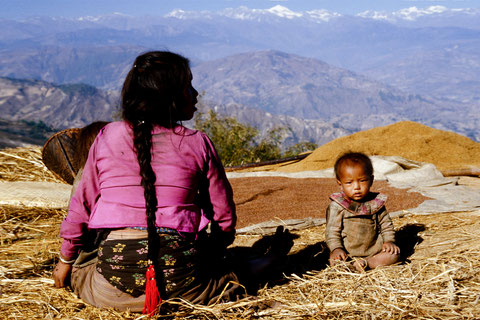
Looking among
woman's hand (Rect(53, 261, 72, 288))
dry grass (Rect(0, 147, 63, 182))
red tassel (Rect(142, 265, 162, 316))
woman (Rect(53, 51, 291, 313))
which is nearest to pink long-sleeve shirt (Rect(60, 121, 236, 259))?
woman (Rect(53, 51, 291, 313))

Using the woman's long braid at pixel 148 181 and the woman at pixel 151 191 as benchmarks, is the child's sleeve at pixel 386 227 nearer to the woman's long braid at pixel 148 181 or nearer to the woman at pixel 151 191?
the woman at pixel 151 191

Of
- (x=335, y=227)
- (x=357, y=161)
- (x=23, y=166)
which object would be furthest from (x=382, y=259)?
(x=23, y=166)

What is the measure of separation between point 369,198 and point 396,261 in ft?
1.58

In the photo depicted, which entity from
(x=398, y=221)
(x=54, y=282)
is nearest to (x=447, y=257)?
(x=398, y=221)

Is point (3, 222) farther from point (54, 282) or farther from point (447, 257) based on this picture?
point (447, 257)

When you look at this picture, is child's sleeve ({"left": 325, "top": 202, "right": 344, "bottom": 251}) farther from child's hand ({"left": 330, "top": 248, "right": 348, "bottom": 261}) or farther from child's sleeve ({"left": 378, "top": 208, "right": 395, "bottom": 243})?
child's sleeve ({"left": 378, "top": 208, "right": 395, "bottom": 243})

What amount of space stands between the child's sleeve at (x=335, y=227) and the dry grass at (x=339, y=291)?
188 millimetres

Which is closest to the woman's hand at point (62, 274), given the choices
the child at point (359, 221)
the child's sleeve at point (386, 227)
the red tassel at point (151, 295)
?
the red tassel at point (151, 295)

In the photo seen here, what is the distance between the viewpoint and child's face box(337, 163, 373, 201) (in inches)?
108

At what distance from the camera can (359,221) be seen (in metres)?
2.90

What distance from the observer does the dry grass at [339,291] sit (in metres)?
2.07

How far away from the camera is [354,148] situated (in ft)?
25.9

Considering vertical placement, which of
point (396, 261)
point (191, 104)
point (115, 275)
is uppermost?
point (191, 104)

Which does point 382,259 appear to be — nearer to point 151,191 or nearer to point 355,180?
point 355,180
